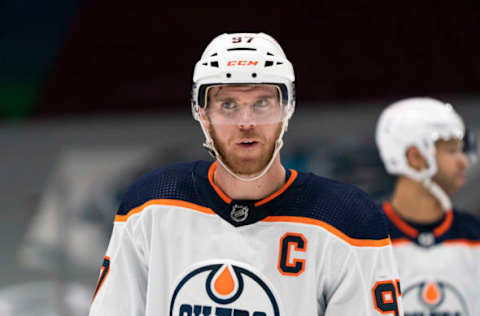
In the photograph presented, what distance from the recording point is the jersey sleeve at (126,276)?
159 cm

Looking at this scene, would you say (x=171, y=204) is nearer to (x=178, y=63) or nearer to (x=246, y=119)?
(x=246, y=119)

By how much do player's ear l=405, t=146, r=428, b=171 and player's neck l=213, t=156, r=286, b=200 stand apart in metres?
1.10

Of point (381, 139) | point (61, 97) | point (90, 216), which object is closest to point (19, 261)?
point (90, 216)

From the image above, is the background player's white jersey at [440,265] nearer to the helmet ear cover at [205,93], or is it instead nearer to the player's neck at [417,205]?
the player's neck at [417,205]

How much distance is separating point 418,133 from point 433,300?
0.56 metres

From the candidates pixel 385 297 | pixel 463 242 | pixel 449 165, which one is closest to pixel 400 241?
pixel 463 242

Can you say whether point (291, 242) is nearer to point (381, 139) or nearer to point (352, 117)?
point (381, 139)

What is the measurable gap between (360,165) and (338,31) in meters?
1.39

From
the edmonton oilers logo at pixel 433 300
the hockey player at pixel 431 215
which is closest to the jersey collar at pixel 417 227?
the hockey player at pixel 431 215

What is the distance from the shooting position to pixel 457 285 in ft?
7.91

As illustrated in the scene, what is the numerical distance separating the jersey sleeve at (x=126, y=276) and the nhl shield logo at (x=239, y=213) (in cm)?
20

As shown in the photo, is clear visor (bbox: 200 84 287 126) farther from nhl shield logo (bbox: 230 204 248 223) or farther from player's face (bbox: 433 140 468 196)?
player's face (bbox: 433 140 468 196)

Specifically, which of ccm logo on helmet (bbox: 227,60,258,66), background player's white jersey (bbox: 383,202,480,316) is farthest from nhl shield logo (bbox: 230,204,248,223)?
background player's white jersey (bbox: 383,202,480,316)

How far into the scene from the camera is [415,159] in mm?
2561
